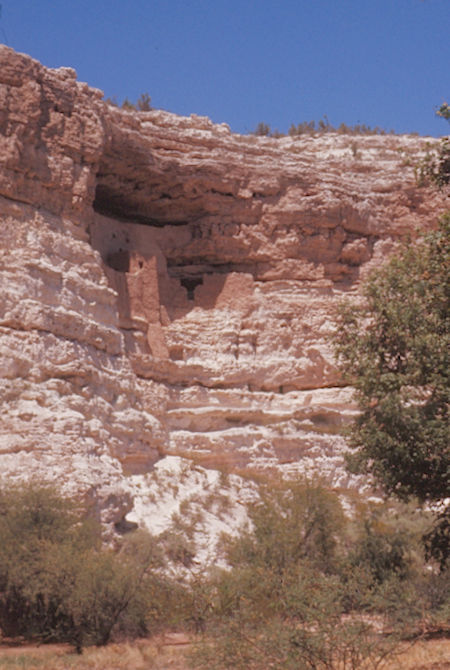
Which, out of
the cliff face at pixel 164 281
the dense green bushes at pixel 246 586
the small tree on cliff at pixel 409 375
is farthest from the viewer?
the cliff face at pixel 164 281

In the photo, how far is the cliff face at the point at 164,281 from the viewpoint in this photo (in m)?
17.6

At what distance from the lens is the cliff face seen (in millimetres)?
17609

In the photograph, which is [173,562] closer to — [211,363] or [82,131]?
[211,363]

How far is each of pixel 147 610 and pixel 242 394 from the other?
9.22m

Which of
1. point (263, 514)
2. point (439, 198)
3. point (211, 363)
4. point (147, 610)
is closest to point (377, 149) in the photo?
point (439, 198)

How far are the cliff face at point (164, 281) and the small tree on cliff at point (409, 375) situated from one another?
20.2ft

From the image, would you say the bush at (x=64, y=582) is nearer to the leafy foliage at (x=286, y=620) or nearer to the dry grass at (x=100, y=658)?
the dry grass at (x=100, y=658)

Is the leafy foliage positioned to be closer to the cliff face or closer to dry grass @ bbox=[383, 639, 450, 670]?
dry grass @ bbox=[383, 639, 450, 670]

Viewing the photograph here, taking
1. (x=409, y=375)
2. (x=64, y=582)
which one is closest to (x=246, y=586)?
(x=64, y=582)

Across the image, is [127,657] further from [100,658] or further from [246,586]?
[246,586]

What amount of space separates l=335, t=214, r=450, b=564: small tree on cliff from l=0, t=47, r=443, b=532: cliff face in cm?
615

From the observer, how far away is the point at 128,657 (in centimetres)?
1148

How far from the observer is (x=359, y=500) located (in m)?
21.5

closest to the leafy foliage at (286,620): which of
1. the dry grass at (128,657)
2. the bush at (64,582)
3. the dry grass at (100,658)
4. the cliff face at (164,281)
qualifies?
the dry grass at (128,657)
